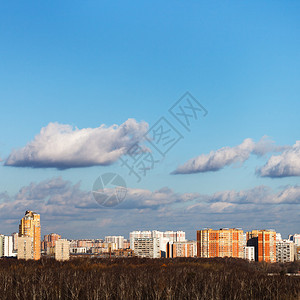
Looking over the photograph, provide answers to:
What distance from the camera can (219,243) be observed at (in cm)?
11581

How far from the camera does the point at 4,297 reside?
4006cm

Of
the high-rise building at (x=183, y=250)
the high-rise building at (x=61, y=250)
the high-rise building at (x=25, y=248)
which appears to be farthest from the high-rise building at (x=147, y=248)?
the high-rise building at (x=25, y=248)

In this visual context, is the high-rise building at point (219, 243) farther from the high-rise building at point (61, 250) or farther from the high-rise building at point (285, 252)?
the high-rise building at point (61, 250)

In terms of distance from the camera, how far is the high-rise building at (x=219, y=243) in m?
115

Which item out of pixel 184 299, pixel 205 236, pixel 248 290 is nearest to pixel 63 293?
pixel 184 299

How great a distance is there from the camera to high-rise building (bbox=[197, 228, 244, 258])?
376 ft

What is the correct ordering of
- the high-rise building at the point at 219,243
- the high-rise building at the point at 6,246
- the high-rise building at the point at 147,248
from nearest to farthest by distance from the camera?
1. the high-rise building at the point at 219,243
2. the high-rise building at the point at 147,248
3. the high-rise building at the point at 6,246

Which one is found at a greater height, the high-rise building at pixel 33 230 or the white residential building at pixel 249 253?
the high-rise building at pixel 33 230

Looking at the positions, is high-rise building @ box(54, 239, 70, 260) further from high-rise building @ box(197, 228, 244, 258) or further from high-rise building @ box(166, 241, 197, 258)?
high-rise building @ box(166, 241, 197, 258)

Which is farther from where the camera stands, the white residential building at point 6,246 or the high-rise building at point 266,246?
the white residential building at point 6,246

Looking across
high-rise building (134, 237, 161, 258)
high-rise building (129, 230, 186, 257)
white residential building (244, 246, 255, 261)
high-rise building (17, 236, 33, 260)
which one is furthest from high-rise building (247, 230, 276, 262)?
high-rise building (17, 236, 33, 260)

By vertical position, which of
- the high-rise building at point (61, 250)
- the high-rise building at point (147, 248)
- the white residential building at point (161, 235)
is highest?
the high-rise building at point (61, 250)

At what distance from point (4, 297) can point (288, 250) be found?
338ft

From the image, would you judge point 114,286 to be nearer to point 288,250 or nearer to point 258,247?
point 258,247
